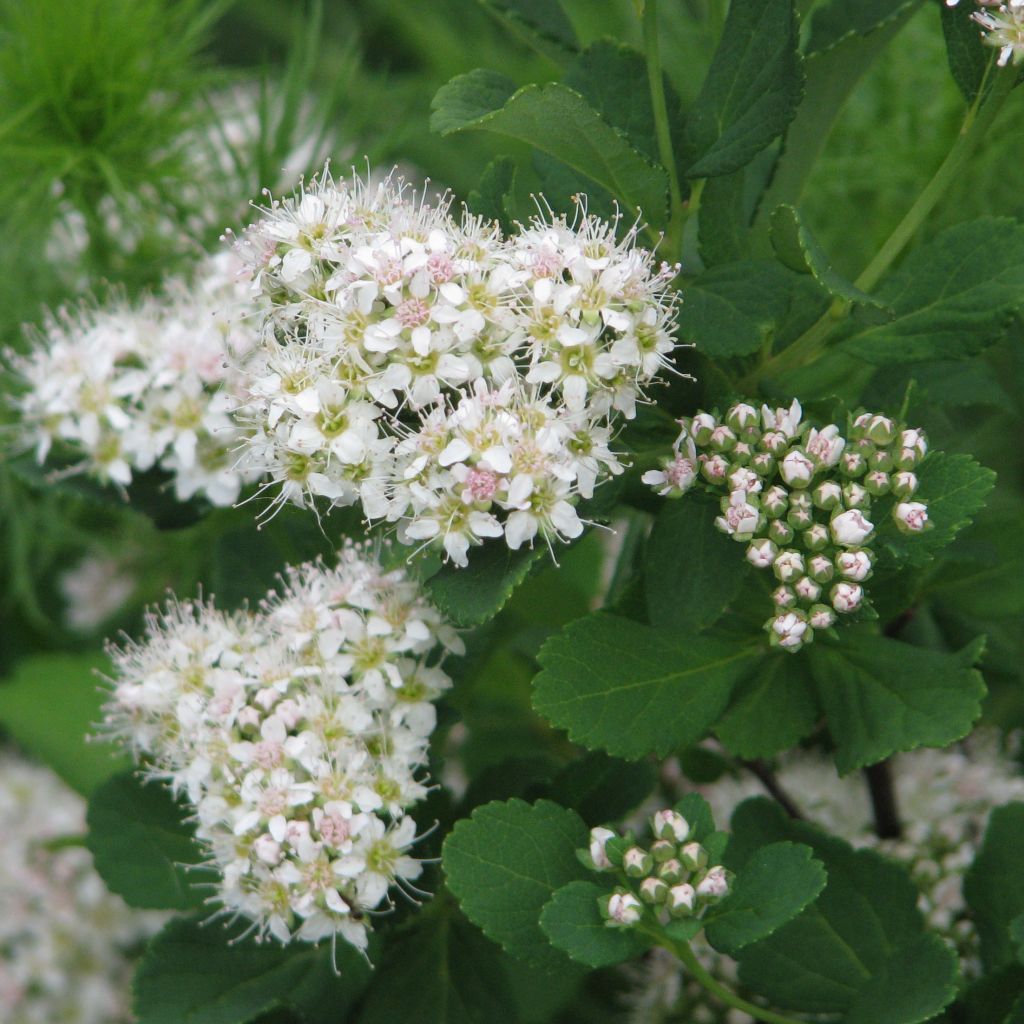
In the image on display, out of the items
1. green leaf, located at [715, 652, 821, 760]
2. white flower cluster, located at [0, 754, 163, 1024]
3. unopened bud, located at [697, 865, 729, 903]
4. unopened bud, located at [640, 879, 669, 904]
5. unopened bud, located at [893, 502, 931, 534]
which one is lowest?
white flower cluster, located at [0, 754, 163, 1024]

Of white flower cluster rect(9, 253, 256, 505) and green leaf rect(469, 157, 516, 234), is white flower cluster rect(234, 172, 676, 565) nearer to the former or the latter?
green leaf rect(469, 157, 516, 234)

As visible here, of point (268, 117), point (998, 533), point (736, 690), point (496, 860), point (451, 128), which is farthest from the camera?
point (268, 117)

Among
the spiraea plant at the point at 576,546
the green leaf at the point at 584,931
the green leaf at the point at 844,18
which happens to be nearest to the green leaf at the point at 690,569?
the spiraea plant at the point at 576,546

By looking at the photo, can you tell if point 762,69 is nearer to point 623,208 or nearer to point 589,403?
point 623,208

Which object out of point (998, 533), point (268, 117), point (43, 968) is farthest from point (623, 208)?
point (43, 968)

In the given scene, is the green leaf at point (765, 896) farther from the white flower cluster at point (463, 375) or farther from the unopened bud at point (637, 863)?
the white flower cluster at point (463, 375)

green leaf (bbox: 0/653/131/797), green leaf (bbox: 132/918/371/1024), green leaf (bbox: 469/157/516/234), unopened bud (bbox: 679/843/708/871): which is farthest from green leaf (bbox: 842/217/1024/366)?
green leaf (bbox: 0/653/131/797)

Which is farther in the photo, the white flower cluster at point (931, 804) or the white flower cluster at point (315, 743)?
the white flower cluster at point (931, 804)
